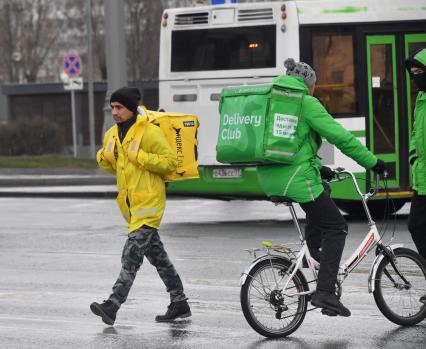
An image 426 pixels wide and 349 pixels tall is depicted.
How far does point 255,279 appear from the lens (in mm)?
7758

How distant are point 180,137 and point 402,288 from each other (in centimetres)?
193

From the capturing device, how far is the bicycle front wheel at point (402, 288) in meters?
8.04

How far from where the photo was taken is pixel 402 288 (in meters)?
8.09

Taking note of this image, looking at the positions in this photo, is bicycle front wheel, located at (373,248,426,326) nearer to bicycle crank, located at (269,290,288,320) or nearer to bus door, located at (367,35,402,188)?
bicycle crank, located at (269,290,288,320)

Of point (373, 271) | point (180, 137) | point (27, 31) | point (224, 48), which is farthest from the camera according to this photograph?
point (27, 31)

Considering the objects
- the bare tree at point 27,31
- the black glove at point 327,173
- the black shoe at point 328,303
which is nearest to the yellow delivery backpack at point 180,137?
the black glove at point 327,173

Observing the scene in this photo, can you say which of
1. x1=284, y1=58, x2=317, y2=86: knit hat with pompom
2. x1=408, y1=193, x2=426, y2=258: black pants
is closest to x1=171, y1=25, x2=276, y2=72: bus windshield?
x1=408, y1=193, x2=426, y2=258: black pants

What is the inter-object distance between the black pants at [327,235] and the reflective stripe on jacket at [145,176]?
1128 mm

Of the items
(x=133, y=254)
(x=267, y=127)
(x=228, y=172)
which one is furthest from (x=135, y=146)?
(x=228, y=172)

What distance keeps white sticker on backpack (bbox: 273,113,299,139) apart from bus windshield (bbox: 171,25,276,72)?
26.8 feet

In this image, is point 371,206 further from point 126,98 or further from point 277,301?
point 277,301

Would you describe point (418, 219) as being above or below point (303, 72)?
Result: below

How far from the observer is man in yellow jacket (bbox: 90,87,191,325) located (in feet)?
27.1

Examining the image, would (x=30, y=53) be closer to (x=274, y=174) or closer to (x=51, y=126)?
(x=51, y=126)
